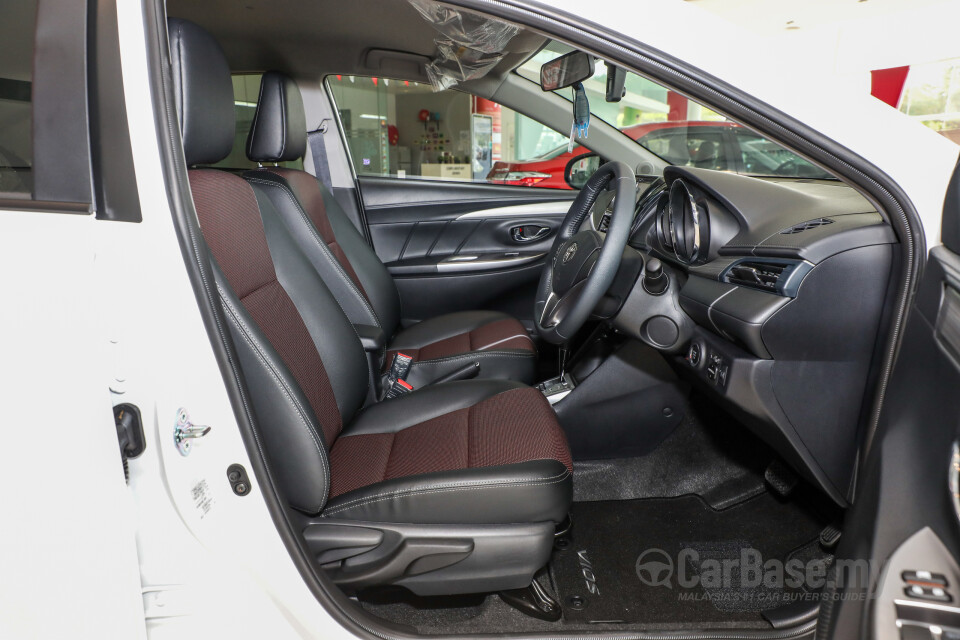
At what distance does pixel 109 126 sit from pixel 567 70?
1.15 meters

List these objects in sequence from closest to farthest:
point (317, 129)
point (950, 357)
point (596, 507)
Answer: point (950, 357) < point (596, 507) < point (317, 129)

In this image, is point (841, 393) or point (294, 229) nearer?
point (841, 393)

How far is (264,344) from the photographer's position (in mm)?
987

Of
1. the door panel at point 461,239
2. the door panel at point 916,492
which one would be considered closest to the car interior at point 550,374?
the door panel at point 916,492

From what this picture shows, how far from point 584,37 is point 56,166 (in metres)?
0.71

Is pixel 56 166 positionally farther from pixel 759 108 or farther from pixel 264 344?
pixel 759 108

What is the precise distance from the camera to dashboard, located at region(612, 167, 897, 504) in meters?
0.94

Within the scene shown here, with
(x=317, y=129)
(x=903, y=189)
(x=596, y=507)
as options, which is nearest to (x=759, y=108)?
(x=903, y=189)

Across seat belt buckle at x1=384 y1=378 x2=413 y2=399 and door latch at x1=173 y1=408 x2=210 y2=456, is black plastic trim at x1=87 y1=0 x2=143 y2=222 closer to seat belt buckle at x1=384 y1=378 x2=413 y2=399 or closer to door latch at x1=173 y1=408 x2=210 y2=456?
door latch at x1=173 y1=408 x2=210 y2=456

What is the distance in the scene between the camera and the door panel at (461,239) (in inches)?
105

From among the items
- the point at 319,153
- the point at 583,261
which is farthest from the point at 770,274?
the point at 319,153

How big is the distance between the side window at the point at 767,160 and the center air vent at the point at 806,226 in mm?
1128

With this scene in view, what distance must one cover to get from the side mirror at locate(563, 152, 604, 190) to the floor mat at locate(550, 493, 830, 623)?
150 cm

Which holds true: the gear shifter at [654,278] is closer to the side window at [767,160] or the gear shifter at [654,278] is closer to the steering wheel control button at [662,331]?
the steering wheel control button at [662,331]
